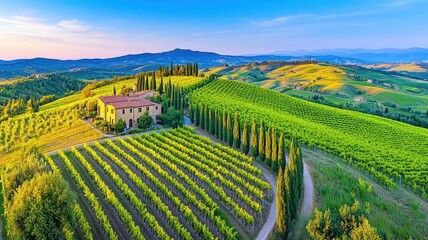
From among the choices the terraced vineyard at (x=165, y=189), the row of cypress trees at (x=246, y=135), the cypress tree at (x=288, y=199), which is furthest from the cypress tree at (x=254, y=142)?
the cypress tree at (x=288, y=199)

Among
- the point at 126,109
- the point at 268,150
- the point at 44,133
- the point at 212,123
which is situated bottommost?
the point at 44,133

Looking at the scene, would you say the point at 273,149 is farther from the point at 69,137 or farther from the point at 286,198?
the point at 69,137

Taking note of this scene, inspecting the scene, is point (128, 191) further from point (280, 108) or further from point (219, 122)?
point (280, 108)

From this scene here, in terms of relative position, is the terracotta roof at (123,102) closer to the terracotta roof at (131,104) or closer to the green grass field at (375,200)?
the terracotta roof at (131,104)

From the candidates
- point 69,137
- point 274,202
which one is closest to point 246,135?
point 274,202

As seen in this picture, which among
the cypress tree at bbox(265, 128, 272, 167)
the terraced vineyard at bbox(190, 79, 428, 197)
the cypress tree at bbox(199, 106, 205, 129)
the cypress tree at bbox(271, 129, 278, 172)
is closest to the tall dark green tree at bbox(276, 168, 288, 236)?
the cypress tree at bbox(271, 129, 278, 172)
